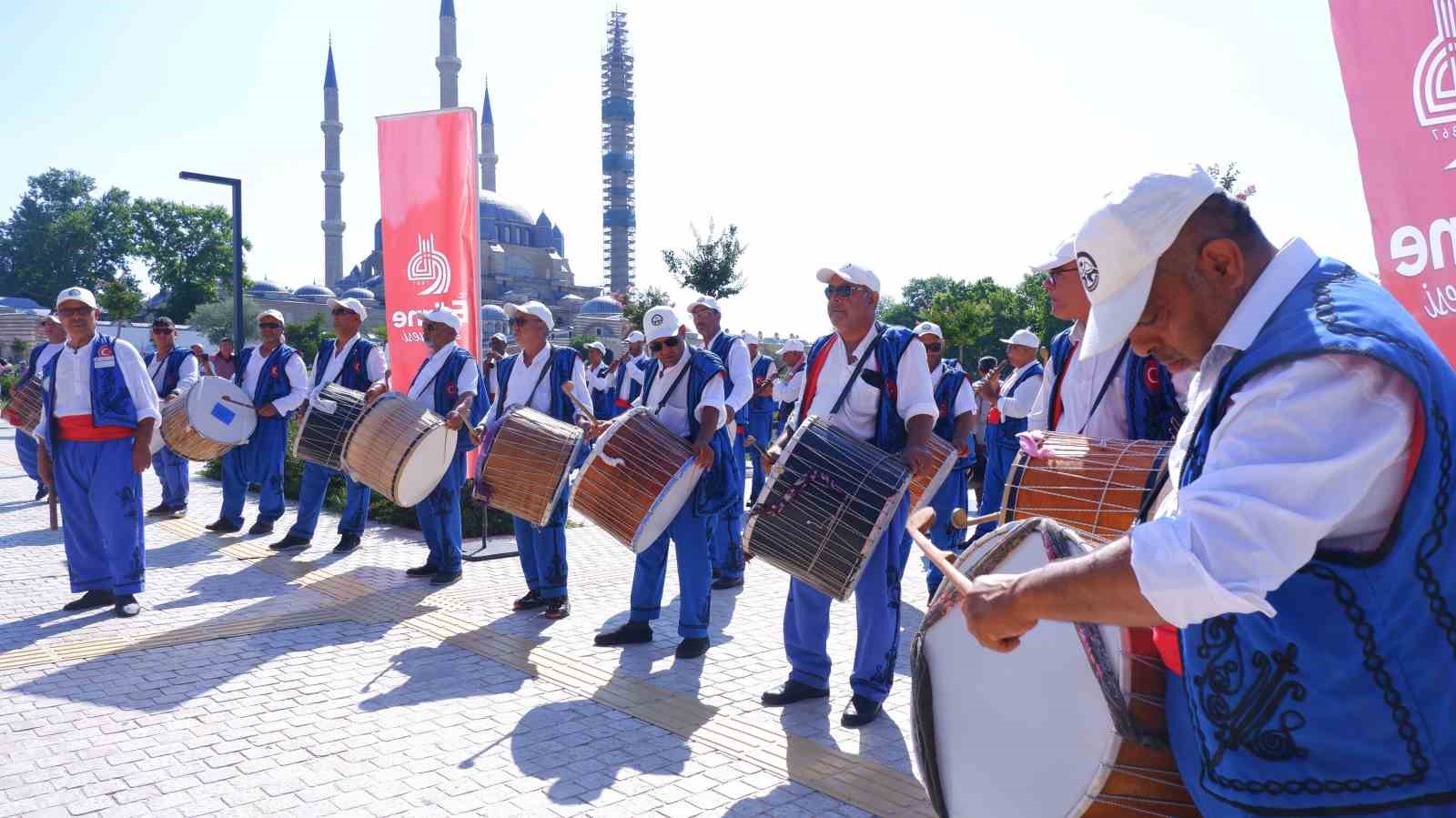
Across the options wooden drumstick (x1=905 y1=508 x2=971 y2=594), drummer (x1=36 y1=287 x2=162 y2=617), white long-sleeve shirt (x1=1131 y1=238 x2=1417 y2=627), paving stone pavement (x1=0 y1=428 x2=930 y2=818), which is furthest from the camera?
drummer (x1=36 y1=287 x2=162 y2=617)

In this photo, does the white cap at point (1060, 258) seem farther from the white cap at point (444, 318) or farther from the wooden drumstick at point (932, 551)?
the white cap at point (444, 318)

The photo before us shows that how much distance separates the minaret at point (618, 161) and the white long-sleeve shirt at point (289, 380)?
85.1 m

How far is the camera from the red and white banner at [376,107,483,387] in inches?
430

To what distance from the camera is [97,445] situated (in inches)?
267

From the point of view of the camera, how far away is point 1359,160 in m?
5.16

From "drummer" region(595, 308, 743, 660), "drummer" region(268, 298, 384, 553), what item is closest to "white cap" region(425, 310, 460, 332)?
"drummer" region(268, 298, 384, 553)

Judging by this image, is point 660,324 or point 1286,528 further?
point 660,324

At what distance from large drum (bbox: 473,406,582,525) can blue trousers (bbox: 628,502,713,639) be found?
76 cm

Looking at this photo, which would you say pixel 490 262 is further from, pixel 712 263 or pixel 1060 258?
pixel 1060 258

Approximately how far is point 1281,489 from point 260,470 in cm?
1010

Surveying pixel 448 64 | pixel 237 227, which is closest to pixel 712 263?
pixel 237 227

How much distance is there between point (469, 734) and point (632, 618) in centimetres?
171

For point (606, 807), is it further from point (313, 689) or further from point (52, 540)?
point (52, 540)

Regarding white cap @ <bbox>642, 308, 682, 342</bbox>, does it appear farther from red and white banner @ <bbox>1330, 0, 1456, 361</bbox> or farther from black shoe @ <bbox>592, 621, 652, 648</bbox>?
red and white banner @ <bbox>1330, 0, 1456, 361</bbox>
